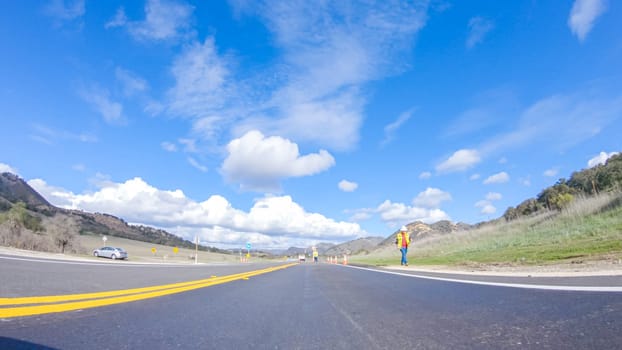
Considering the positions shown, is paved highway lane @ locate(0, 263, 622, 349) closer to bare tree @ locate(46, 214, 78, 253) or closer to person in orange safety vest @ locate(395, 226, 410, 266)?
person in orange safety vest @ locate(395, 226, 410, 266)

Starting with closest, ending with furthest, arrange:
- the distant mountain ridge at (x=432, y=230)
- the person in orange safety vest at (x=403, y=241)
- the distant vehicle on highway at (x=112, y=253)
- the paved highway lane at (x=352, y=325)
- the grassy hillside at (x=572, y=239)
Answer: the paved highway lane at (x=352, y=325)
the grassy hillside at (x=572, y=239)
the person in orange safety vest at (x=403, y=241)
the distant vehicle on highway at (x=112, y=253)
the distant mountain ridge at (x=432, y=230)

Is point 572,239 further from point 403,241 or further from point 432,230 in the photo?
point 432,230

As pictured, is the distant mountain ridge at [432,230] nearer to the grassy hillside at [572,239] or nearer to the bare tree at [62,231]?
the grassy hillside at [572,239]

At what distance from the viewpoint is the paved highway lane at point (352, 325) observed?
193cm

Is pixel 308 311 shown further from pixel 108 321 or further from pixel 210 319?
pixel 108 321

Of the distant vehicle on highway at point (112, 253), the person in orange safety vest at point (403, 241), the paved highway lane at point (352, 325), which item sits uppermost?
the person in orange safety vest at point (403, 241)

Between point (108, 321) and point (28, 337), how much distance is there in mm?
668

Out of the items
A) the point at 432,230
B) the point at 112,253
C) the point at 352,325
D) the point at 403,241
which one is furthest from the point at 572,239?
the point at 432,230

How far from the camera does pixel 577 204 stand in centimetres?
1498

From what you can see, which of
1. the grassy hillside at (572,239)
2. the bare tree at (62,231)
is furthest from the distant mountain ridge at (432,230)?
the bare tree at (62,231)

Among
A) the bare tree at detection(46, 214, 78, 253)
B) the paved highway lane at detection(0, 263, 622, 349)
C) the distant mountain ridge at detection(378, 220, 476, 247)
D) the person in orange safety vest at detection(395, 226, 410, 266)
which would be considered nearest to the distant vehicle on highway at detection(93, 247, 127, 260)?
the bare tree at detection(46, 214, 78, 253)

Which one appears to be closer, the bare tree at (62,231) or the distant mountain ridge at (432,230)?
the bare tree at (62,231)

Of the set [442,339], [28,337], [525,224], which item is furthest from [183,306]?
[525,224]

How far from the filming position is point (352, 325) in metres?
2.62
